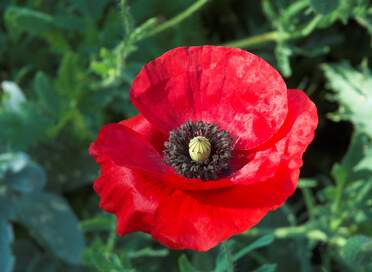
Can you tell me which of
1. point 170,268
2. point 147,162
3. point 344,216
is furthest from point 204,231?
point 170,268

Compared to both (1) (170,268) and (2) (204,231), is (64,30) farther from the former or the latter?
(2) (204,231)

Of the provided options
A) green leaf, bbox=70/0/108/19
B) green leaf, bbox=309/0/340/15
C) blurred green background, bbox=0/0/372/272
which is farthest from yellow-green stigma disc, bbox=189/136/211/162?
green leaf, bbox=70/0/108/19

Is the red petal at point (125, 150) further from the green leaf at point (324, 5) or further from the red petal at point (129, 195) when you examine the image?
the green leaf at point (324, 5)

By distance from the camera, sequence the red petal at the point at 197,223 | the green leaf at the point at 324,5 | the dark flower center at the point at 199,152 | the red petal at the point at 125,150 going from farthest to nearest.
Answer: the green leaf at the point at 324,5 → the dark flower center at the point at 199,152 → the red petal at the point at 125,150 → the red petal at the point at 197,223

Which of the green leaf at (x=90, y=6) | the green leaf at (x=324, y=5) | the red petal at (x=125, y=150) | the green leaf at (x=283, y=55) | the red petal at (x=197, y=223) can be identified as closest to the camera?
the red petal at (x=197, y=223)

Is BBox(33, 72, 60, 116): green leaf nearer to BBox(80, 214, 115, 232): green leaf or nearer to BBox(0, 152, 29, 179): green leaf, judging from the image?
BBox(0, 152, 29, 179): green leaf

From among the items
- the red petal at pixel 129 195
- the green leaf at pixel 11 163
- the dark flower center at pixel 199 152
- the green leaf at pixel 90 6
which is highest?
the green leaf at pixel 90 6

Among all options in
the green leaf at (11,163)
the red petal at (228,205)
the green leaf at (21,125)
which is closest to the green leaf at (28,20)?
the green leaf at (21,125)
